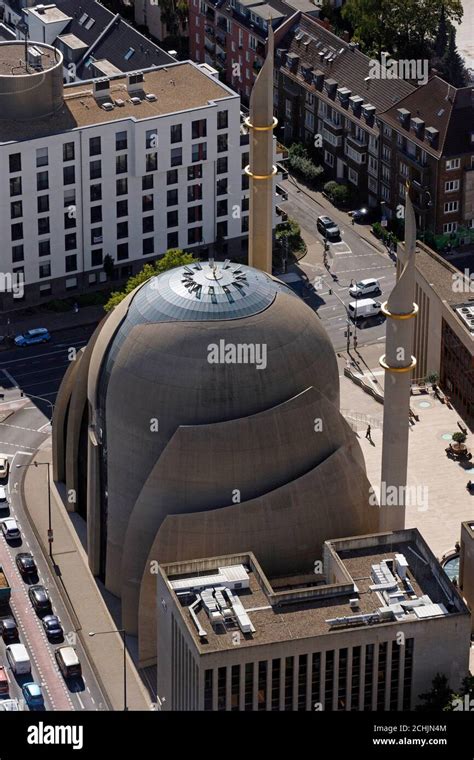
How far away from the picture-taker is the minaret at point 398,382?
18325 cm

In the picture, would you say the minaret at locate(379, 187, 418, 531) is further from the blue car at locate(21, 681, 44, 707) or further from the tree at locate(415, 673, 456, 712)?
the blue car at locate(21, 681, 44, 707)

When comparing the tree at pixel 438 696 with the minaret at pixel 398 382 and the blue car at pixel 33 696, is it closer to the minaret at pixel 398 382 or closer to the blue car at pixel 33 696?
the minaret at pixel 398 382

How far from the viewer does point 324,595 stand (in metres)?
186

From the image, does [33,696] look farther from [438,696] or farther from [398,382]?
[398,382]

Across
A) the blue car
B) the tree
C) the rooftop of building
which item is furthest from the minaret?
the blue car

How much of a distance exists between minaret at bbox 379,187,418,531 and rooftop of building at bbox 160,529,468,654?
5013 millimetres

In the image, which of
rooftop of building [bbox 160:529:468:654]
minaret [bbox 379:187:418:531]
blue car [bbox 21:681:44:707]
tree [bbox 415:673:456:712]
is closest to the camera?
rooftop of building [bbox 160:529:468:654]

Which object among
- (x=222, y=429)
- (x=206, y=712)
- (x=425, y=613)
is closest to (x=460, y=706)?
(x=425, y=613)

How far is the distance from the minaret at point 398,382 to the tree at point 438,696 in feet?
61.4

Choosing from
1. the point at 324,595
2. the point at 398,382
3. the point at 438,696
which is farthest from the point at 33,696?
the point at 398,382

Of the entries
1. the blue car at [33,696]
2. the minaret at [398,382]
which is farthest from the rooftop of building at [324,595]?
the blue car at [33,696]

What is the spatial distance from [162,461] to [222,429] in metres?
6.32

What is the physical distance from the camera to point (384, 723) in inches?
6870

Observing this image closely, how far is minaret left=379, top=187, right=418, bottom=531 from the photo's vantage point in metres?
183
